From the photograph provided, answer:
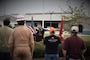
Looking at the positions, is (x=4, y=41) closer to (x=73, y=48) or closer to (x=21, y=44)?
(x=21, y=44)

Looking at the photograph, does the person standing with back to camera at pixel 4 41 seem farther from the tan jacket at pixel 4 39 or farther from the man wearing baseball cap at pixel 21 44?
the man wearing baseball cap at pixel 21 44

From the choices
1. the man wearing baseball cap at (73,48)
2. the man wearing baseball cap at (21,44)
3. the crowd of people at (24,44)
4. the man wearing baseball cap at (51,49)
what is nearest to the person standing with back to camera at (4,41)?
the crowd of people at (24,44)

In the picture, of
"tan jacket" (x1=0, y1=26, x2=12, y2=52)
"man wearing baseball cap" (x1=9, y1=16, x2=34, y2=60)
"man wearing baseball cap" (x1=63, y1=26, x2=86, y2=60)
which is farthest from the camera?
"tan jacket" (x1=0, y1=26, x2=12, y2=52)

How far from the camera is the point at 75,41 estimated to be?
7383mm

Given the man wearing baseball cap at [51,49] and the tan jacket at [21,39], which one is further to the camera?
the man wearing baseball cap at [51,49]

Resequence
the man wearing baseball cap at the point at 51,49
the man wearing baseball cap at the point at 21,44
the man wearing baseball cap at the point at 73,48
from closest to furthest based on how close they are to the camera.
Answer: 1. the man wearing baseball cap at the point at 21,44
2. the man wearing baseball cap at the point at 73,48
3. the man wearing baseball cap at the point at 51,49

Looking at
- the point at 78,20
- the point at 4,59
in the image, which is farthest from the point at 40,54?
the point at 78,20

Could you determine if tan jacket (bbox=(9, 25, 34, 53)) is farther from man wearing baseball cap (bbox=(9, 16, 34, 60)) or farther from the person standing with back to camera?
the person standing with back to camera

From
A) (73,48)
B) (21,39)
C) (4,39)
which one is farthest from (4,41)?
(73,48)

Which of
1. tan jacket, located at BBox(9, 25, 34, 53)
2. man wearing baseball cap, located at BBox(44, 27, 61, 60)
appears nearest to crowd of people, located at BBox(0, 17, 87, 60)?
tan jacket, located at BBox(9, 25, 34, 53)

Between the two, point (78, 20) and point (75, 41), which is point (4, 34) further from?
point (78, 20)

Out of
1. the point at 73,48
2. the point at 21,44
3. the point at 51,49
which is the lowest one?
the point at 51,49

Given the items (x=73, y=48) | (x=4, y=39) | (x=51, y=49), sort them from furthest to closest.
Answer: (x=51, y=49)
(x=4, y=39)
(x=73, y=48)

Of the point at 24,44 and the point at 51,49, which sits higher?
the point at 24,44
